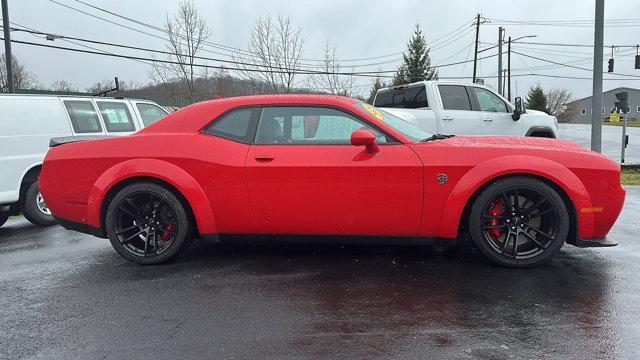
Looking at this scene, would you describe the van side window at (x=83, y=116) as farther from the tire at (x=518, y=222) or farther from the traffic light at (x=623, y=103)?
the traffic light at (x=623, y=103)

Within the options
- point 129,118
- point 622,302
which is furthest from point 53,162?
point 622,302

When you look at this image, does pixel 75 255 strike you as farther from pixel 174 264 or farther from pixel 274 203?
pixel 274 203

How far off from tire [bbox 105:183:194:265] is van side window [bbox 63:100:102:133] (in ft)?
11.5

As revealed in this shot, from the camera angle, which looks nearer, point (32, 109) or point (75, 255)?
point (75, 255)

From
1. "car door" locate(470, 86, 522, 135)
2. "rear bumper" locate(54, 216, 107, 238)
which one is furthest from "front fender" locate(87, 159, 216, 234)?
"car door" locate(470, 86, 522, 135)

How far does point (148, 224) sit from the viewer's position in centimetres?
415

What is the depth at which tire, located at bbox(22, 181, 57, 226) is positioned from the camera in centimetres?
634

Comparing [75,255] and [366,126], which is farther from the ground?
[366,126]

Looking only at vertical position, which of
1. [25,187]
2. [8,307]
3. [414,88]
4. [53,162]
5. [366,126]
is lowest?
[8,307]

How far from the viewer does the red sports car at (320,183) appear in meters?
3.64

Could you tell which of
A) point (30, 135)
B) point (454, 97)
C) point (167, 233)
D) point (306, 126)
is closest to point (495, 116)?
point (454, 97)

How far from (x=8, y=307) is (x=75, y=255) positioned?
4.60 ft

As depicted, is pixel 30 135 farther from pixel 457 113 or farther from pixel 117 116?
pixel 457 113

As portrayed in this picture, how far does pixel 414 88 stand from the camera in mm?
9711
